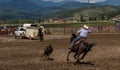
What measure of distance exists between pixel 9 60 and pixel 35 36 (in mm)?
29632

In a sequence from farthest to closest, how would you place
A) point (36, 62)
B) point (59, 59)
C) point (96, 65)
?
point (59, 59) → point (36, 62) → point (96, 65)

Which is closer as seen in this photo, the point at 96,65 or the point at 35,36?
the point at 96,65

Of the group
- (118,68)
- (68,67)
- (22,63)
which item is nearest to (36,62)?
(22,63)

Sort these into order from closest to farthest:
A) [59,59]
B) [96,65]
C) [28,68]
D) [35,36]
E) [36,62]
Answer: [28,68] → [96,65] → [36,62] → [59,59] → [35,36]

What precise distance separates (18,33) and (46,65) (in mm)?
34973

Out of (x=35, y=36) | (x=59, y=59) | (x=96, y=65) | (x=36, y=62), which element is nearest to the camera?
(x=96, y=65)

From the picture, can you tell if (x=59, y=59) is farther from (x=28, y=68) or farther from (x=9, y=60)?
(x=28, y=68)

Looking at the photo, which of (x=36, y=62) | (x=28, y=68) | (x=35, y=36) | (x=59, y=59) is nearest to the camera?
(x=28, y=68)

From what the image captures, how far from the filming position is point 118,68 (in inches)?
777

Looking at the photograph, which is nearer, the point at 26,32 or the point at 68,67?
the point at 68,67

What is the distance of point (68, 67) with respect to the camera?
20.2 m

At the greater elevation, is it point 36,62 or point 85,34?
point 85,34

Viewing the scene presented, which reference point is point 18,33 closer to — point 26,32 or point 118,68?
point 26,32

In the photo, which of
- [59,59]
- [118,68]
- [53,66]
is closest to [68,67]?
[53,66]
